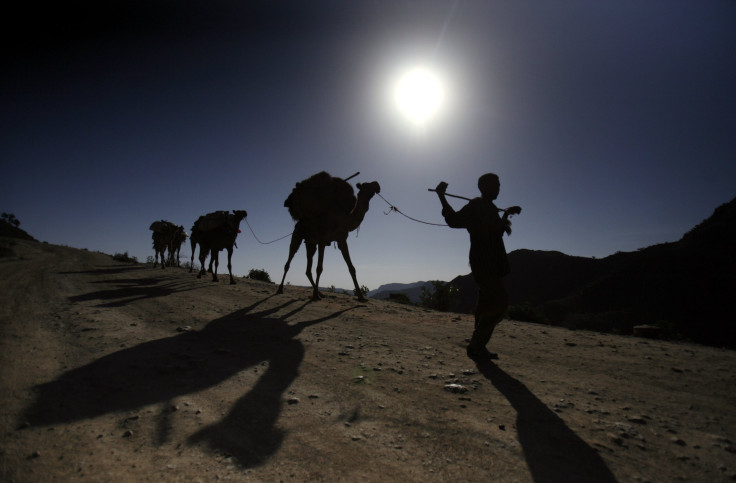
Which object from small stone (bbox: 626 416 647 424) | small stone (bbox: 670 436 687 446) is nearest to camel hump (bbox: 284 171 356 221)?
small stone (bbox: 626 416 647 424)

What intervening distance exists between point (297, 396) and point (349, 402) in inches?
19.0

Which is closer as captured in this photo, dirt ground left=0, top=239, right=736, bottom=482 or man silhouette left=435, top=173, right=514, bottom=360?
dirt ground left=0, top=239, right=736, bottom=482

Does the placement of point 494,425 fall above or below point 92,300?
below

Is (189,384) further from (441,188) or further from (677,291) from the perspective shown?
(677,291)

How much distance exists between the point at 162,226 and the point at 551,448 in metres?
24.3

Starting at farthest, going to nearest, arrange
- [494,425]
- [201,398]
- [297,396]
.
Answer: [297,396], [201,398], [494,425]

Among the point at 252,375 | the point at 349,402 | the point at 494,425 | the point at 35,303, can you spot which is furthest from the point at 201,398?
the point at 35,303

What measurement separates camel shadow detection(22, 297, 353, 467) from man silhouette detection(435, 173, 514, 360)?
257 centimetres

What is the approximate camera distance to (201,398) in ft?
8.93

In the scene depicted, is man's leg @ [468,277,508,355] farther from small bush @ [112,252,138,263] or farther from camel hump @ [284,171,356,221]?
small bush @ [112,252,138,263]

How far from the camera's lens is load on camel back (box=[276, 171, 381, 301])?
8906mm

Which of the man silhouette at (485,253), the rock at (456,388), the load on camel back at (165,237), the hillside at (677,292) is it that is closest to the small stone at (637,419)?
the rock at (456,388)

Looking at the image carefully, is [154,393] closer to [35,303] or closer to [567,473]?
[567,473]

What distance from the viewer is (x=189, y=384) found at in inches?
117
